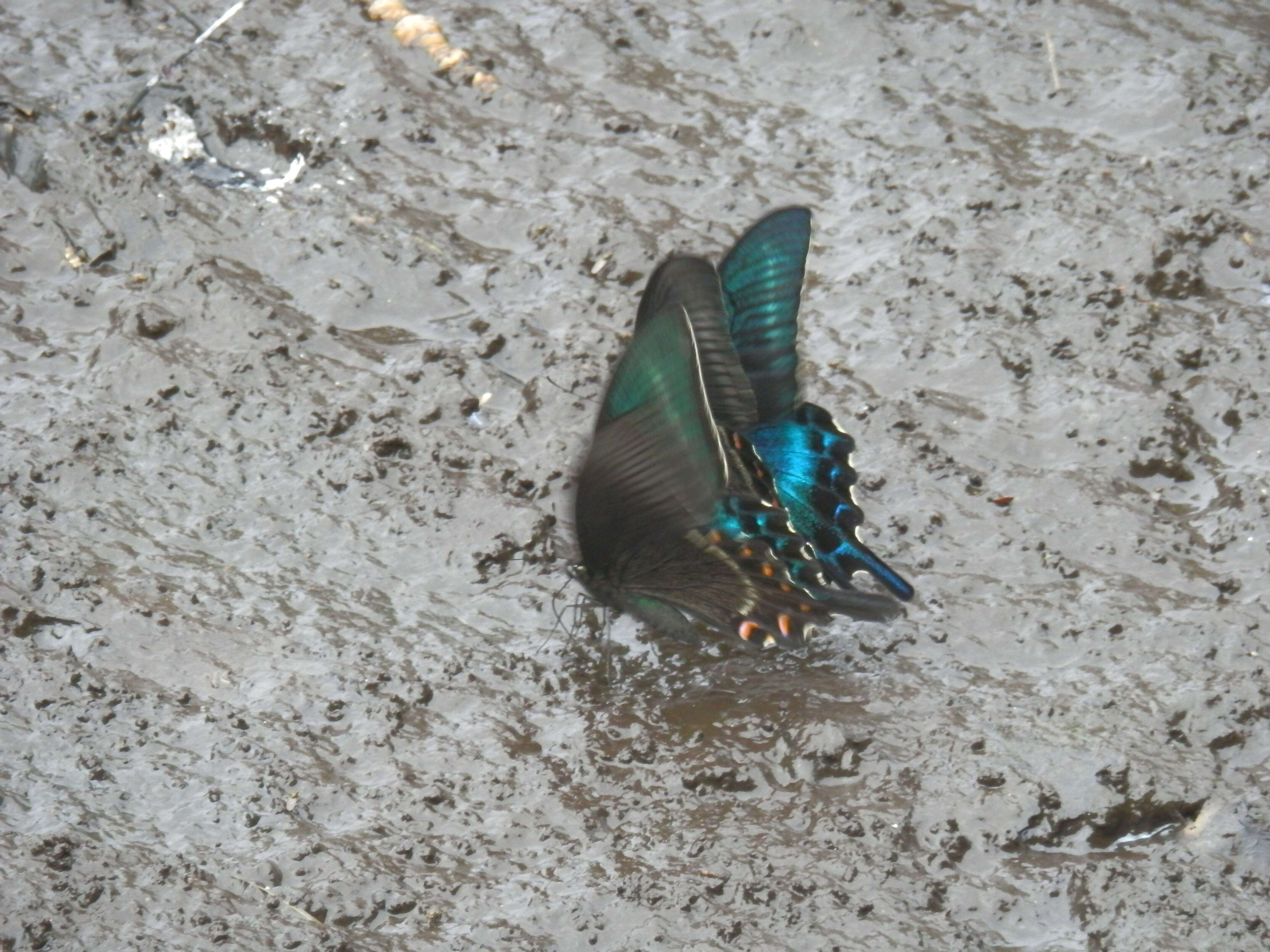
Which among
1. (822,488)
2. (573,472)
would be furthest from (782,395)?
(573,472)

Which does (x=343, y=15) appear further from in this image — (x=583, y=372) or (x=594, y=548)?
(x=594, y=548)

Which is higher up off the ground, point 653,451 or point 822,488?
point 653,451

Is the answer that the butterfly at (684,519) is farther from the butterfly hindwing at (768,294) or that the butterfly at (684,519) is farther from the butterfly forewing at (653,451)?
the butterfly hindwing at (768,294)

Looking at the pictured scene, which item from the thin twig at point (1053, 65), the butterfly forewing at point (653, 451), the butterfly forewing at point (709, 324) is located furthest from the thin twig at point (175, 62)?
the thin twig at point (1053, 65)

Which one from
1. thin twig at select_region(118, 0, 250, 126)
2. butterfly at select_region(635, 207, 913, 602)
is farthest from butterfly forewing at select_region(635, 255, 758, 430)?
thin twig at select_region(118, 0, 250, 126)

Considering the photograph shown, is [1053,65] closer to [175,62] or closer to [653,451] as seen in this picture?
[653,451]
